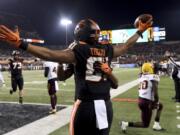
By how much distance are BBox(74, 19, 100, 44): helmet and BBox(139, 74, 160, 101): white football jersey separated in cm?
382

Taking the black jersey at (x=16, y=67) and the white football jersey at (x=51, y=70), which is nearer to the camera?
the white football jersey at (x=51, y=70)

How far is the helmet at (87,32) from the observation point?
388 centimetres

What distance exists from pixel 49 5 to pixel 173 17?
24.0 metres

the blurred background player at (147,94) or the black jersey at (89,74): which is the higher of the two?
the black jersey at (89,74)

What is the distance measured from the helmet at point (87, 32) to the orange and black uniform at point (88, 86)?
91 mm

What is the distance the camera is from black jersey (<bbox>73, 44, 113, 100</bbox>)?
3.78 metres

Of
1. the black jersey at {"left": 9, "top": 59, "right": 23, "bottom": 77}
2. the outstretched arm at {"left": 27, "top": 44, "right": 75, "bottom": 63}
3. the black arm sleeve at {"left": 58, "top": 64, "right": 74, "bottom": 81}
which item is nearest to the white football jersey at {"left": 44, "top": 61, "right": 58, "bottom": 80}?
the black jersey at {"left": 9, "top": 59, "right": 23, "bottom": 77}

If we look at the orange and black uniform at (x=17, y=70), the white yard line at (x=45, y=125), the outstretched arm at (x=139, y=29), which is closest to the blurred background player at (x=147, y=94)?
the white yard line at (x=45, y=125)

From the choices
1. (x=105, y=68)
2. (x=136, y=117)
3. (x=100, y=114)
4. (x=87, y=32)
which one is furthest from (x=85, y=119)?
(x=136, y=117)

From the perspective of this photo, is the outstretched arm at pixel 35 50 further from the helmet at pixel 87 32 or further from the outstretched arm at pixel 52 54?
the helmet at pixel 87 32

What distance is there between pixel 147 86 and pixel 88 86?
3937mm

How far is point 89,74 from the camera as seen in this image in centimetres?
384

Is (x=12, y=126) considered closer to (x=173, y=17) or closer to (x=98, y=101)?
(x=98, y=101)

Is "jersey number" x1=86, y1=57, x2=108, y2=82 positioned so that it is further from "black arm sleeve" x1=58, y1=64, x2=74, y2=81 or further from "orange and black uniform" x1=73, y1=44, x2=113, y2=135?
"black arm sleeve" x1=58, y1=64, x2=74, y2=81
